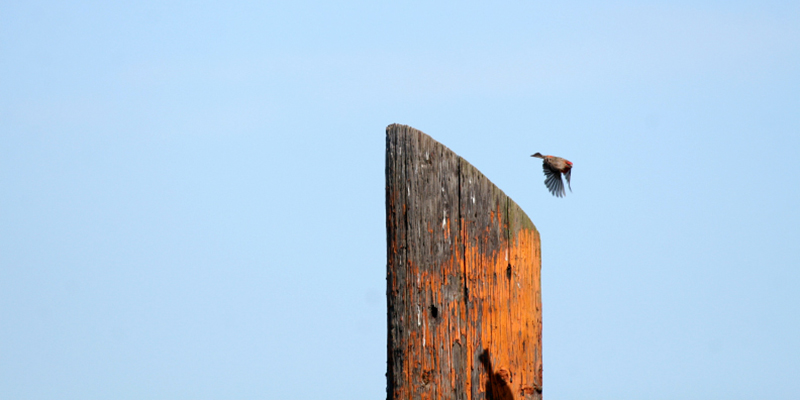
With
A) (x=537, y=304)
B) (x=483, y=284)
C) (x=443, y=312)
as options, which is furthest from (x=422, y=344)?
(x=537, y=304)

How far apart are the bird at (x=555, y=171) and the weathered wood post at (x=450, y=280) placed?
259 cm

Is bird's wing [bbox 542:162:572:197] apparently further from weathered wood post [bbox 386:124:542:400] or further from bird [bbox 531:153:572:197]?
weathered wood post [bbox 386:124:542:400]

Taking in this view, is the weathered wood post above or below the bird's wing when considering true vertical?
below

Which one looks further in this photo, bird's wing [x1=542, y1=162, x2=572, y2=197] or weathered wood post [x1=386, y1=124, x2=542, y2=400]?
bird's wing [x1=542, y1=162, x2=572, y2=197]

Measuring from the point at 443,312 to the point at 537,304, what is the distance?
1.56ft

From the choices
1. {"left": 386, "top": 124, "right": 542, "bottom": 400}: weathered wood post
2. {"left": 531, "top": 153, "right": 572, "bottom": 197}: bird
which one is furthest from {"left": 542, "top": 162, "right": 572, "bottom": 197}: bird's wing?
{"left": 386, "top": 124, "right": 542, "bottom": 400}: weathered wood post

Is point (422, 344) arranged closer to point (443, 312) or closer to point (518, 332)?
point (443, 312)

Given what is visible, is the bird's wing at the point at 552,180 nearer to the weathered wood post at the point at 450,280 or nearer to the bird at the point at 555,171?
the bird at the point at 555,171

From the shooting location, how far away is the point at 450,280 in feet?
10.8

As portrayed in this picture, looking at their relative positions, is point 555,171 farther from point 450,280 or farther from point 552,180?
point 450,280

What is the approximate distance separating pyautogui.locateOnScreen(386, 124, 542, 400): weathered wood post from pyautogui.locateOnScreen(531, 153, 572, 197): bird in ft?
8.51

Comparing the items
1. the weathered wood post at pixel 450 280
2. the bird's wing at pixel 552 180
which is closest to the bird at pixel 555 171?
the bird's wing at pixel 552 180

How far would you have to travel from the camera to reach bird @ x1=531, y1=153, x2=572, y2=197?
19.3 feet

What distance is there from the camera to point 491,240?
333 centimetres
